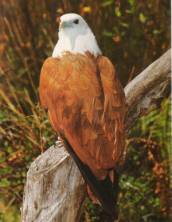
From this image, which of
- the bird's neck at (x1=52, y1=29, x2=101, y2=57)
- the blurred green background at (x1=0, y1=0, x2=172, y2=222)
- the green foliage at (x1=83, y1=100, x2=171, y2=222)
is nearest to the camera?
the bird's neck at (x1=52, y1=29, x2=101, y2=57)

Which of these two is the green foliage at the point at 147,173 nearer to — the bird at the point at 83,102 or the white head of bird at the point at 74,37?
the bird at the point at 83,102

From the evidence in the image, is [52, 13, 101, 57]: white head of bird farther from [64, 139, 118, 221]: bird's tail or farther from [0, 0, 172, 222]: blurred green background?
[64, 139, 118, 221]: bird's tail

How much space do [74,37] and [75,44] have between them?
18 millimetres

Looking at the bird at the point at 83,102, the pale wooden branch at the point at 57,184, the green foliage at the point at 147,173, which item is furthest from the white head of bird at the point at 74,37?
the green foliage at the point at 147,173

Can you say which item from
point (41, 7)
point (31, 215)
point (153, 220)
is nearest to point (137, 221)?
point (153, 220)

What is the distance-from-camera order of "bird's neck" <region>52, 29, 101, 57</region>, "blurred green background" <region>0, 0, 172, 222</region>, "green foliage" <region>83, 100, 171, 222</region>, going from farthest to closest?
"green foliage" <region>83, 100, 171, 222</region> < "blurred green background" <region>0, 0, 172, 222</region> < "bird's neck" <region>52, 29, 101, 57</region>

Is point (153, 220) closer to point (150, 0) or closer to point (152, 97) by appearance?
point (152, 97)

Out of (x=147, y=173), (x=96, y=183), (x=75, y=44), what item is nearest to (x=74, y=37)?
(x=75, y=44)

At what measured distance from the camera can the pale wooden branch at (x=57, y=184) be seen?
70.0 inches

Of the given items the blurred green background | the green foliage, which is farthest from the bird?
the green foliage

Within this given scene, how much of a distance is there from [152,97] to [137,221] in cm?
38

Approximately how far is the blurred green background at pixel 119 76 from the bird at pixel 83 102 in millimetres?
108

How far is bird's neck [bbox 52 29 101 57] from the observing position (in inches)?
68.1

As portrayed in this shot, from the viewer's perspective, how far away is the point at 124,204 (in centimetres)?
200
